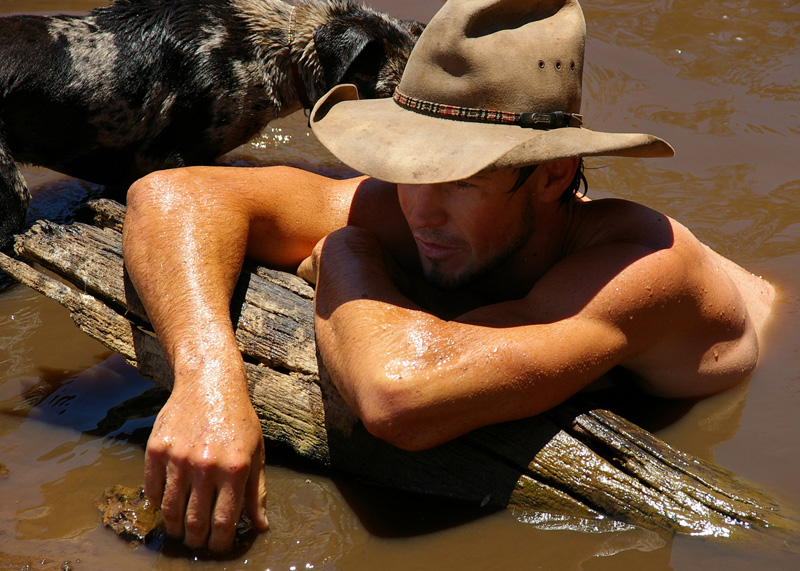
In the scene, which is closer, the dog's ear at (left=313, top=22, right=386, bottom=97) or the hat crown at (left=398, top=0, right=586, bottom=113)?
the hat crown at (left=398, top=0, right=586, bottom=113)

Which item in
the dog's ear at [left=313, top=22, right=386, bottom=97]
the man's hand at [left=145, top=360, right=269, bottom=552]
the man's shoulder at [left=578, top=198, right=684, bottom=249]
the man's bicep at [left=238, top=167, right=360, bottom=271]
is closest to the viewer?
the man's hand at [left=145, top=360, right=269, bottom=552]

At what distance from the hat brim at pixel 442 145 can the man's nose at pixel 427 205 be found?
195 millimetres

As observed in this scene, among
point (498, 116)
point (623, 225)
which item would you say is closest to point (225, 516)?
point (498, 116)

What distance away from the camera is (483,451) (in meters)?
2.25

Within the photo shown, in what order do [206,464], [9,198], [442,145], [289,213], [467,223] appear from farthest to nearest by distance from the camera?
1. [9,198]
2. [289,213]
3. [467,223]
4. [442,145]
5. [206,464]

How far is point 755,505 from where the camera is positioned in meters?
2.17

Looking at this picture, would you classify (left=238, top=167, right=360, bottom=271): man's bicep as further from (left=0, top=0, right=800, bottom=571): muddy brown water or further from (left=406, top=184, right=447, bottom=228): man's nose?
(left=0, top=0, right=800, bottom=571): muddy brown water

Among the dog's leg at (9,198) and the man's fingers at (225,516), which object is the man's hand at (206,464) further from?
the dog's leg at (9,198)

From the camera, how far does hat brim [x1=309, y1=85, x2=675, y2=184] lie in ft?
6.70

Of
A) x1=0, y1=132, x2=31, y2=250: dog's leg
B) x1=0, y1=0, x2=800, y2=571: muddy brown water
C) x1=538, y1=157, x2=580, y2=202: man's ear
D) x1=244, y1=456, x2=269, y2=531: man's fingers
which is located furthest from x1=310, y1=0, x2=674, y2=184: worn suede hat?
x1=0, y1=132, x2=31, y2=250: dog's leg

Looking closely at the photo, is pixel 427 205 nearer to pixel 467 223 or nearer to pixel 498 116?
pixel 467 223

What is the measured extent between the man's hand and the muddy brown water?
0.39ft

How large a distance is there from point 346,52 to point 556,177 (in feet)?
8.15

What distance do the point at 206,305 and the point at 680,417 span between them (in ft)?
5.23
